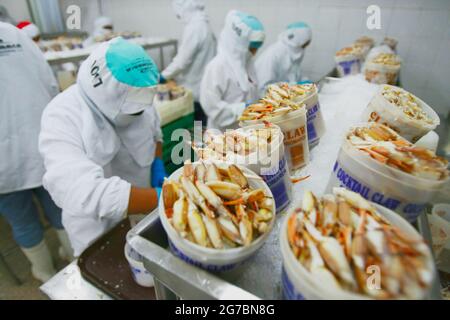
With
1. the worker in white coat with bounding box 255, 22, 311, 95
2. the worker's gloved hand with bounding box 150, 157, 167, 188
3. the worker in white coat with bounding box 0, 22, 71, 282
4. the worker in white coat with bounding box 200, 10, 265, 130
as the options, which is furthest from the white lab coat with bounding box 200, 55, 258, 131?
the worker in white coat with bounding box 0, 22, 71, 282

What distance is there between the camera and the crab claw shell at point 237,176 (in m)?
0.62

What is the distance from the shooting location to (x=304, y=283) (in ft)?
1.38

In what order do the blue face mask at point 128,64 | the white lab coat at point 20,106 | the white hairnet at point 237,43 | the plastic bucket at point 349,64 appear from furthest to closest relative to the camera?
the white hairnet at point 237,43 < the plastic bucket at point 349,64 < the white lab coat at point 20,106 < the blue face mask at point 128,64

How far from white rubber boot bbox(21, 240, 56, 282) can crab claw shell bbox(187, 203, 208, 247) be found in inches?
80.8

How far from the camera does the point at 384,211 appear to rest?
0.54 metres

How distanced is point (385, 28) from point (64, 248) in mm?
4373

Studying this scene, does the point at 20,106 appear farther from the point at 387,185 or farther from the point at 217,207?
the point at 387,185

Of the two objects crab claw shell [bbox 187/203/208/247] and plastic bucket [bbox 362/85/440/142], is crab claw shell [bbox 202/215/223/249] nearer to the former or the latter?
crab claw shell [bbox 187/203/208/247]

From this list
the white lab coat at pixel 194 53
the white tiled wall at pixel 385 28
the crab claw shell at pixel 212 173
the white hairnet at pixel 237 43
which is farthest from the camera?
the white lab coat at pixel 194 53

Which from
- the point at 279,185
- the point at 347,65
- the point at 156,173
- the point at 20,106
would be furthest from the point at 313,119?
the point at 20,106

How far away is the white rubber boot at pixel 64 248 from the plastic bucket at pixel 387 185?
2.26m

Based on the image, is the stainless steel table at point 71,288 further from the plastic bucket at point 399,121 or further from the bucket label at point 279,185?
the plastic bucket at point 399,121

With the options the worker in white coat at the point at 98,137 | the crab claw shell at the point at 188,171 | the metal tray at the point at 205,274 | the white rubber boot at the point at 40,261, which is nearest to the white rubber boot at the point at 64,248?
the white rubber boot at the point at 40,261

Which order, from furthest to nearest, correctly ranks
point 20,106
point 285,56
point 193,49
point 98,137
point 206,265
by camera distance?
point 193,49
point 285,56
point 20,106
point 98,137
point 206,265
